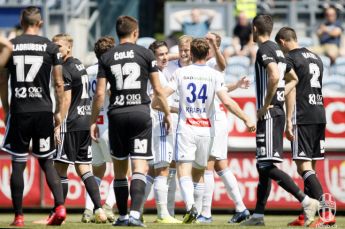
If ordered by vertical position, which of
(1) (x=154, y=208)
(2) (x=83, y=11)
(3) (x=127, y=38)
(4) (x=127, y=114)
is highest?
(2) (x=83, y=11)

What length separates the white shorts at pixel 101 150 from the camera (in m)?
15.6

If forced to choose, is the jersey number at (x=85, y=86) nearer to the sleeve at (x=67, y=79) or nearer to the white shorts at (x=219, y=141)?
the sleeve at (x=67, y=79)

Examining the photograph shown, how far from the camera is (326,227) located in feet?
43.5

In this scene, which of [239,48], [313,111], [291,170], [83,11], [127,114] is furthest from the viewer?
[83,11]

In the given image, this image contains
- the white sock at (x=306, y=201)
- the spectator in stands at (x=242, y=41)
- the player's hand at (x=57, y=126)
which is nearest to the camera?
the player's hand at (x=57, y=126)

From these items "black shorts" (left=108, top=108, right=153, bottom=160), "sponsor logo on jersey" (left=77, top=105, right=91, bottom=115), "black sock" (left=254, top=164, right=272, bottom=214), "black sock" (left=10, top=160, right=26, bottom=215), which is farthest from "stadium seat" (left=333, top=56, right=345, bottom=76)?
"black sock" (left=10, top=160, right=26, bottom=215)

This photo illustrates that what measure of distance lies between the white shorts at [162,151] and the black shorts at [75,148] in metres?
0.91

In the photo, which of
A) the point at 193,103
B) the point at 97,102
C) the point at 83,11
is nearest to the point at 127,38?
the point at 97,102

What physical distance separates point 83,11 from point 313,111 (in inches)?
455

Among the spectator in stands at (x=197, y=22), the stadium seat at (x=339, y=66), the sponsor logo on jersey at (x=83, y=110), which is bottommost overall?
the sponsor logo on jersey at (x=83, y=110)

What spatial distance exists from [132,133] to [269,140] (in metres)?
1.78

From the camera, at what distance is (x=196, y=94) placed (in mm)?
14445

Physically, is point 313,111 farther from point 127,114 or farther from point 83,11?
point 83,11

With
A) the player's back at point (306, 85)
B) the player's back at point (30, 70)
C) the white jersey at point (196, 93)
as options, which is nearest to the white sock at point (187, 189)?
the white jersey at point (196, 93)
